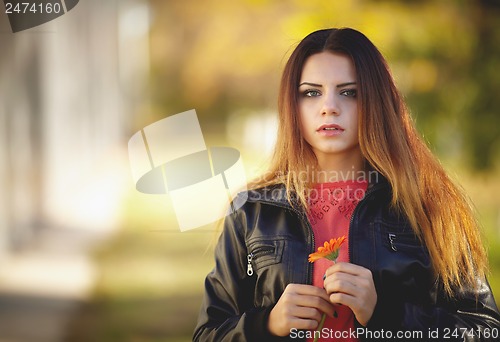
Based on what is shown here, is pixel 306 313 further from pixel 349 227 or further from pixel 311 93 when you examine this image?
pixel 311 93

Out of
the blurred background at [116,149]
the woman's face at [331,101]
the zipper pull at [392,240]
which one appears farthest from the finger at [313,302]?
the blurred background at [116,149]

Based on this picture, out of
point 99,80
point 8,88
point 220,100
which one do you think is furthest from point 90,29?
point 220,100

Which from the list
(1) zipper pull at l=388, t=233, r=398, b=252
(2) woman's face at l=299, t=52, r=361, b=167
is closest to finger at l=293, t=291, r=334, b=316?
(1) zipper pull at l=388, t=233, r=398, b=252

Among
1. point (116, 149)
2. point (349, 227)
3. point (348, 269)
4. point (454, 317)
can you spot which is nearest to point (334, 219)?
point (349, 227)

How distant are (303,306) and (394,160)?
0.30 meters

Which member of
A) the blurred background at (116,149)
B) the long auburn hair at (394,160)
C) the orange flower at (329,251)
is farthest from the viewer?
the blurred background at (116,149)

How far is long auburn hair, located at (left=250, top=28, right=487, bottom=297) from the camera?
1381mm

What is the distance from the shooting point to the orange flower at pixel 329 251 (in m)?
1.27

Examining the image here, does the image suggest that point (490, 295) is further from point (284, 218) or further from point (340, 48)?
point (340, 48)

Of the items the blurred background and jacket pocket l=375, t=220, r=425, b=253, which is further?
the blurred background

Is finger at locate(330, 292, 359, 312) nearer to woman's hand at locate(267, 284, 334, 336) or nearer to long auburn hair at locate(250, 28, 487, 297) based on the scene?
woman's hand at locate(267, 284, 334, 336)

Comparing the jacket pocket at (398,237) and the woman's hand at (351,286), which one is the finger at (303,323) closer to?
the woman's hand at (351,286)

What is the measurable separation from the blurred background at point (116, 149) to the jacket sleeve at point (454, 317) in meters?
1.15

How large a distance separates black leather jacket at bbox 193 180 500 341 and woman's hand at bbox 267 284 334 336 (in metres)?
0.04
